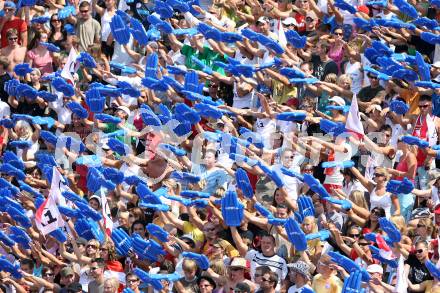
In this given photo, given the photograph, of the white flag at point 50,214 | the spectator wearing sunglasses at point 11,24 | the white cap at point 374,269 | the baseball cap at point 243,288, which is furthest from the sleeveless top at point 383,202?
the spectator wearing sunglasses at point 11,24

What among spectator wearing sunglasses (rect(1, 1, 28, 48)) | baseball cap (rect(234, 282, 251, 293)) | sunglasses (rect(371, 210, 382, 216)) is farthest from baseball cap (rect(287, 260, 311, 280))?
spectator wearing sunglasses (rect(1, 1, 28, 48))

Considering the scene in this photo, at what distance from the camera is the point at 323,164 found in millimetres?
16062

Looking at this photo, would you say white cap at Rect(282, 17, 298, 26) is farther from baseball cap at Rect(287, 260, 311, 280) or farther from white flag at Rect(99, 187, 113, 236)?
baseball cap at Rect(287, 260, 311, 280)

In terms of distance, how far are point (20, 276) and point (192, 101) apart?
9.06 feet

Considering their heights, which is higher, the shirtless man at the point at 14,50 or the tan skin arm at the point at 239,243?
the tan skin arm at the point at 239,243

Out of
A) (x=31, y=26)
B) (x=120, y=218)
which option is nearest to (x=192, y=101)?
(x=120, y=218)

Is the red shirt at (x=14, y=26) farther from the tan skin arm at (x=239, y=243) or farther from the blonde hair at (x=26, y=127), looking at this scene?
the tan skin arm at (x=239, y=243)

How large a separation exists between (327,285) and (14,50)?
271 inches

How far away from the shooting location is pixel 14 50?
19953 millimetres

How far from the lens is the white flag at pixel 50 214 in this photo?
1659 centimetres

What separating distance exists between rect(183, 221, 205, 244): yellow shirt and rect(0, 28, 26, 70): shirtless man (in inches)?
180

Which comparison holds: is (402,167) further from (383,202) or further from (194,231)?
(194,231)

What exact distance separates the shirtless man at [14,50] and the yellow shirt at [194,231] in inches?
180

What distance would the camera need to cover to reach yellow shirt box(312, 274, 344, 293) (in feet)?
47.1
